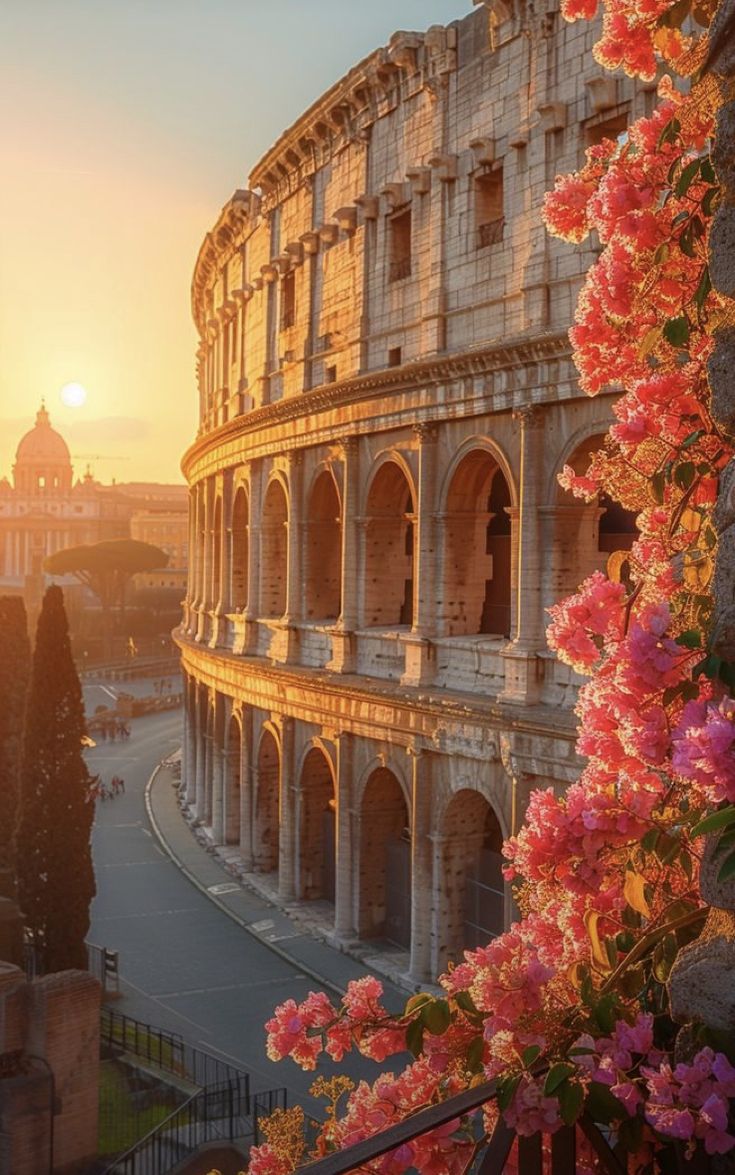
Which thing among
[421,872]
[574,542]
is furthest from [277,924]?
[574,542]

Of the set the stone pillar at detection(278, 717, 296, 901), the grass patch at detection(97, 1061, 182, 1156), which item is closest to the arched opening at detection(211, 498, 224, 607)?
the stone pillar at detection(278, 717, 296, 901)

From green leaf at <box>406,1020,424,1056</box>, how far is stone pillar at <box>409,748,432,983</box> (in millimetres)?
15481

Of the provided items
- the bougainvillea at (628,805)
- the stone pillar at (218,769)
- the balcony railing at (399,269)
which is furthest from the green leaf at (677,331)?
the stone pillar at (218,769)

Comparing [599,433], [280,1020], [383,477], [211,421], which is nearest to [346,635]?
[383,477]

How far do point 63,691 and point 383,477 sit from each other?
6451mm

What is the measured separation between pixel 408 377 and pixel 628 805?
16.3 metres

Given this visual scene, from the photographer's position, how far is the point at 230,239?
103ft

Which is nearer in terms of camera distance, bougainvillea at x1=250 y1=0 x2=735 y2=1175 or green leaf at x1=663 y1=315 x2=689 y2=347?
bougainvillea at x1=250 y1=0 x2=735 y2=1175

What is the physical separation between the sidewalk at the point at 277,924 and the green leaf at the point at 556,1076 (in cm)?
1624

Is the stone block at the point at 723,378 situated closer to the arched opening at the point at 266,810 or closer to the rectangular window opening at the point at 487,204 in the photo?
the rectangular window opening at the point at 487,204

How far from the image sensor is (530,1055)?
3.66m

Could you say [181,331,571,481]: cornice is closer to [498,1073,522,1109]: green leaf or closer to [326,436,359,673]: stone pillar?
[326,436,359,673]: stone pillar

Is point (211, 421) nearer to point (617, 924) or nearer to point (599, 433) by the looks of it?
point (599, 433)

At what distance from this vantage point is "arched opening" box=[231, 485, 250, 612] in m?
29.8
